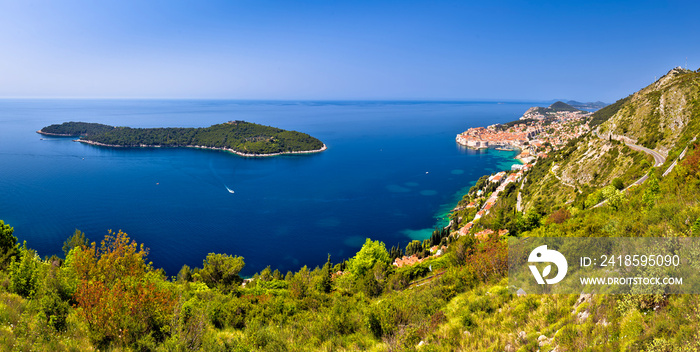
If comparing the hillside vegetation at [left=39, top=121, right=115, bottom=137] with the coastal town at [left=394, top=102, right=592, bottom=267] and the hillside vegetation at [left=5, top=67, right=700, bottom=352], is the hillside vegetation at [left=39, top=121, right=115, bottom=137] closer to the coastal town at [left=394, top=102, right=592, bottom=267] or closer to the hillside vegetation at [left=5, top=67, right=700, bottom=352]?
the coastal town at [left=394, top=102, right=592, bottom=267]

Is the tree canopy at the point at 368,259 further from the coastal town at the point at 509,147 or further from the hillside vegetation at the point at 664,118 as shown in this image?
the hillside vegetation at the point at 664,118

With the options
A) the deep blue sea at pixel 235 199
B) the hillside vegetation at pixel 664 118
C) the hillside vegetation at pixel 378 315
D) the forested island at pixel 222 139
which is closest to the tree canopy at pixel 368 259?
the hillside vegetation at pixel 378 315

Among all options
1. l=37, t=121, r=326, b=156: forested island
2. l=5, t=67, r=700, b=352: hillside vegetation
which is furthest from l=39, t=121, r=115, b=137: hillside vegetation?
l=5, t=67, r=700, b=352: hillside vegetation

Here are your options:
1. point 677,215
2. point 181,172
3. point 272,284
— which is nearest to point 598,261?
point 677,215

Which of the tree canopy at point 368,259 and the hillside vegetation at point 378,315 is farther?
the tree canopy at point 368,259

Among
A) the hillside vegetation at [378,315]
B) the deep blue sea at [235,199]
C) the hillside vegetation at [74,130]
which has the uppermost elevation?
the hillside vegetation at [74,130]

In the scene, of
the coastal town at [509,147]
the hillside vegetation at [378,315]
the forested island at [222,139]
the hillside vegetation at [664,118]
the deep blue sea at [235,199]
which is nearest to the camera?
the hillside vegetation at [378,315]
